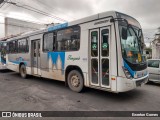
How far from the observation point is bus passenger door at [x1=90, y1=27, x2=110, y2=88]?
5.12m

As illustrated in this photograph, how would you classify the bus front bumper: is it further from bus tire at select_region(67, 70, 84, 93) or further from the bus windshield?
bus tire at select_region(67, 70, 84, 93)

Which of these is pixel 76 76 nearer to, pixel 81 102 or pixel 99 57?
pixel 81 102

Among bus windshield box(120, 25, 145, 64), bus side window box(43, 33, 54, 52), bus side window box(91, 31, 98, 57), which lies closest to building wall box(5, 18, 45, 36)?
bus side window box(43, 33, 54, 52)

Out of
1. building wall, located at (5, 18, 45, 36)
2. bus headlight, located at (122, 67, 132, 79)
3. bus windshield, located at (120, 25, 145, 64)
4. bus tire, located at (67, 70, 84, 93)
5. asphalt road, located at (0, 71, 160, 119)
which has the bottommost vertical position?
asphalt road, located at (0, 71, 160, 119)

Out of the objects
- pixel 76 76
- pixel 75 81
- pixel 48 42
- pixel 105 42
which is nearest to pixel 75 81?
pixel 75 81

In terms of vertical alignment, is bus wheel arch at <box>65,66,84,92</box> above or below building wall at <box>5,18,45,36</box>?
below

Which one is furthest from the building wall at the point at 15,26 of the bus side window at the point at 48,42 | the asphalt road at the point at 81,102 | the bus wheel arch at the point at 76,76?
the asphalt road at the point at 81,102

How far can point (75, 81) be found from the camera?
21.0ft

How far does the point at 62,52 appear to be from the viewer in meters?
6.88

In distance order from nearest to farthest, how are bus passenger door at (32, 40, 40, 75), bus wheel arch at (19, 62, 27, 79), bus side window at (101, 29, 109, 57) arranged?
bus side window at (101, 29, 109, 57) → bus passenger door at (32, 40, 40, 75) → bus wheel arch at (19, 62, 27, 79)

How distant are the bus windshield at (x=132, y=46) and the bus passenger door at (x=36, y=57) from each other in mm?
5409

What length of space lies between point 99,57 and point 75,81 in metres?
1.76

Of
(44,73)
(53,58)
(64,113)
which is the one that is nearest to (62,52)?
(53,58)

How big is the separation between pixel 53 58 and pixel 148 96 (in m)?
4.70
